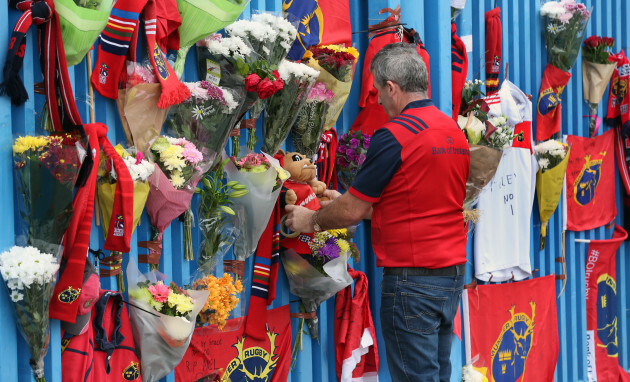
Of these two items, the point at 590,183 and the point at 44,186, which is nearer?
the point at 44,186

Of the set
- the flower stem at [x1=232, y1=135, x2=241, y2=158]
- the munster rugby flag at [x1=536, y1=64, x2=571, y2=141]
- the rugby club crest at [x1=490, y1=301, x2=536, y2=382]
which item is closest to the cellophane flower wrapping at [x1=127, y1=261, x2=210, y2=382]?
the flower stem at [x1=232, y1=135, x2=241, y2=158]

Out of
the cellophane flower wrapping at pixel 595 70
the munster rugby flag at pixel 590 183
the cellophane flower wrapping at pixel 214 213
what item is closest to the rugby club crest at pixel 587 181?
the munster rugby flag at pixel 590 183

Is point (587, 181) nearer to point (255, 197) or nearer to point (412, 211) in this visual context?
point (412, 211)

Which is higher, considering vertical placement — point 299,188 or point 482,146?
point 482,146

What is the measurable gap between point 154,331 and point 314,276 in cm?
107

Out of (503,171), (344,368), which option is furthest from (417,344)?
(503,171)

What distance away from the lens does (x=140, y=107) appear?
285 cm

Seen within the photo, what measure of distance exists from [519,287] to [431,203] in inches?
94.8

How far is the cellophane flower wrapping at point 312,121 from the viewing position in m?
3.68

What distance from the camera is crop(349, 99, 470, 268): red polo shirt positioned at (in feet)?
9.95

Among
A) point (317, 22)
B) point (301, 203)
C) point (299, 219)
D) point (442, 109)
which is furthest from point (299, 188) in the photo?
point (442, 109)

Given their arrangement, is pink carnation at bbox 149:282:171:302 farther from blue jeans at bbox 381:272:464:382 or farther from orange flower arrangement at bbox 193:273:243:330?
blue jeans at bbox 381:272:464:382

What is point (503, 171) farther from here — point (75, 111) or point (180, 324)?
point (75, 111)

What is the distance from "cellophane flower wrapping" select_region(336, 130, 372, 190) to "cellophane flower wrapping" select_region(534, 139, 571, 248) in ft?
6.04
